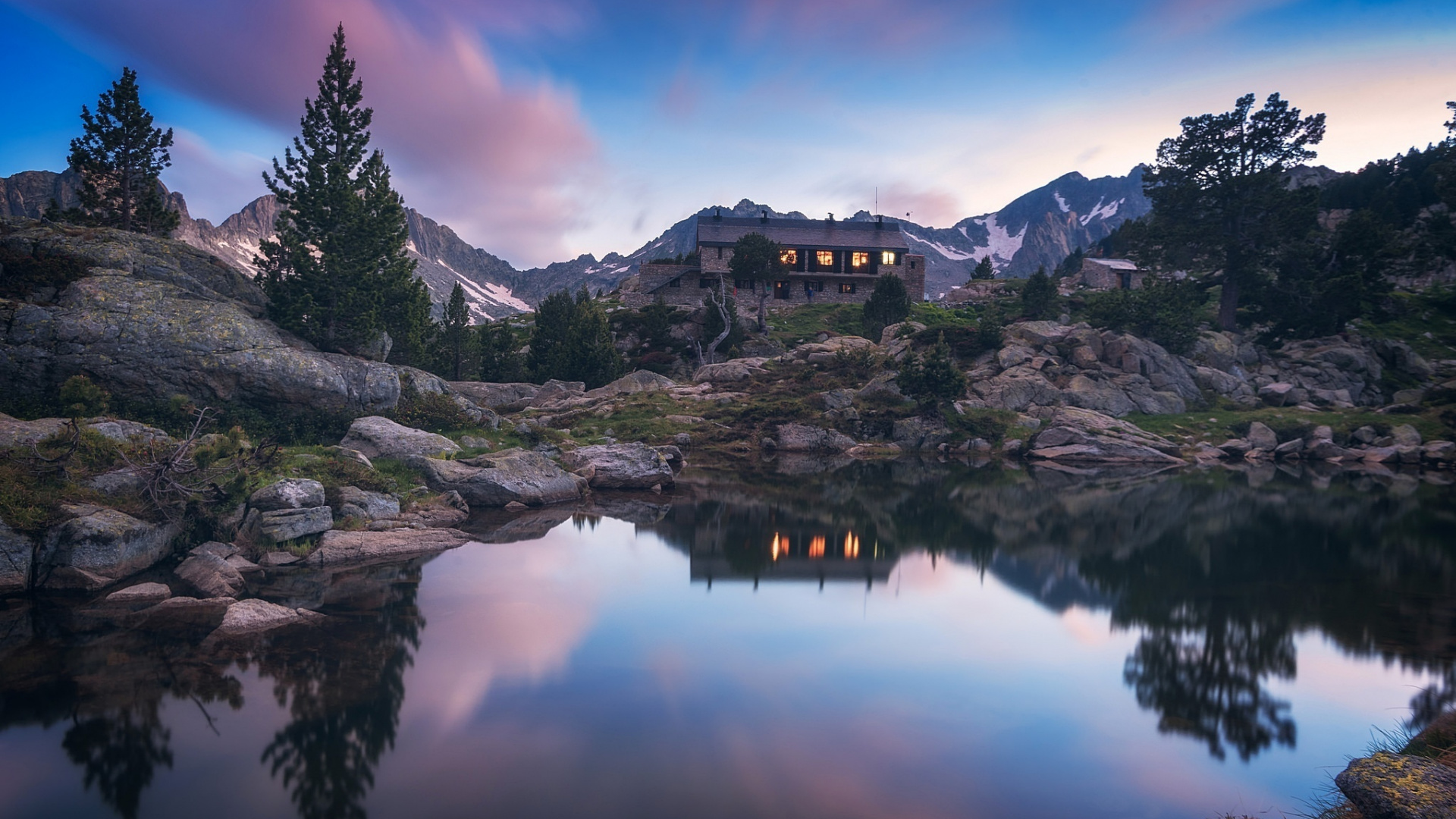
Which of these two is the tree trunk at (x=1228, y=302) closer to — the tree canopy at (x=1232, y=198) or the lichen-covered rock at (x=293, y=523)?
the tree canopy at (x=1232, y=198)

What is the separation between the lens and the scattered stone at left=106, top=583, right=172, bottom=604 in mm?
17922

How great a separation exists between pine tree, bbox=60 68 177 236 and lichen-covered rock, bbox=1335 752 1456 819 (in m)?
52.9

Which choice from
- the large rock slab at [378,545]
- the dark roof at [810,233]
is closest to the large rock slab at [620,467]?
the large rock slab at [378,545]

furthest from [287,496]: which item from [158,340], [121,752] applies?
[158,340]

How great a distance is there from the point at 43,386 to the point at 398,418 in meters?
14.1

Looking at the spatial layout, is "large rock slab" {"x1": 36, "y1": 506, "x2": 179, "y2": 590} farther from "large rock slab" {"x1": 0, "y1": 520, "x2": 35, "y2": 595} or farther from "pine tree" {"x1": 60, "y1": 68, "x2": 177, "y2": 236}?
"pine tree" {"x1": 60, "y1": 68, "x2": 177, "y2": 236}

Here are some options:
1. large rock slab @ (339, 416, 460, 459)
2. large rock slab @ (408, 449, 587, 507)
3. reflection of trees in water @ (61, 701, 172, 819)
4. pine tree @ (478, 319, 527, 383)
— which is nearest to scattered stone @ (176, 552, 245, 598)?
reflection of trees in water @ (61, 701, 172, 819)

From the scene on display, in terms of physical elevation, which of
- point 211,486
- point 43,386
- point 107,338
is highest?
point 107,338

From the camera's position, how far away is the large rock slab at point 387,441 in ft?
103

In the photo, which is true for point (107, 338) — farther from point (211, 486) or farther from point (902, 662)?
point (902, 662)

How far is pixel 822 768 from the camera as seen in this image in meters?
11.5

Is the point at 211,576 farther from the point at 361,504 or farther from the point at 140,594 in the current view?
the point at 361,504

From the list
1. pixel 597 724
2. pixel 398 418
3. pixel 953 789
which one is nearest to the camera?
pixel 953 789

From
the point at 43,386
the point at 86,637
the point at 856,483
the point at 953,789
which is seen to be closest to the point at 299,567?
the point at 86,637
